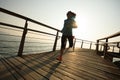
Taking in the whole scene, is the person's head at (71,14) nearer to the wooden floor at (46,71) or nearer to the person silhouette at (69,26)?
the person silhouette at (69,26)

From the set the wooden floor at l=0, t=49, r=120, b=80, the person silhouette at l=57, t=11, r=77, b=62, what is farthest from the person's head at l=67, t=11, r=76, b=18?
the wooden floor at l=0, t=49, r=120, b=80

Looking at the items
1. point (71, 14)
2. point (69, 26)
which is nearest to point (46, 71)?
point (69, 26)

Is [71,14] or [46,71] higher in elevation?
[71,14]

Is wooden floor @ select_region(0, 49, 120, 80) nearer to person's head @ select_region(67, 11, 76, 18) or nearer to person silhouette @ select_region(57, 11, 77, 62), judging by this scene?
person silhouette @ select_region(57, 11, 77, 62)

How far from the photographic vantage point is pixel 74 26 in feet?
16.1

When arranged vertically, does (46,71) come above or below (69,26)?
below

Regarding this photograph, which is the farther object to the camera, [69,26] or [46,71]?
[69,26]

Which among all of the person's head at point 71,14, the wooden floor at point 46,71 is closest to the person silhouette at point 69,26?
the person's head at point 71,14

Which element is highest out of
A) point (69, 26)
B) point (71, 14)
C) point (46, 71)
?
point (71, 14)

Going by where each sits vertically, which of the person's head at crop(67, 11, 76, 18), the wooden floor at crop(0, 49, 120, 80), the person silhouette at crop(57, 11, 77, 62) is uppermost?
the person's head at crop(67, 11, 76, 18)

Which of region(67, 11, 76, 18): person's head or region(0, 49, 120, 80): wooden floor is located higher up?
region(67, 11, 76, 18): person's head

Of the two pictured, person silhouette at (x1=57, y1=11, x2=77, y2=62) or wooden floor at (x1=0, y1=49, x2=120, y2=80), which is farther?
person silhouette at (x1=57, y1=11, x2=77, y2=62)

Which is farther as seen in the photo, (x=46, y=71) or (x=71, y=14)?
(x=71, y=14)

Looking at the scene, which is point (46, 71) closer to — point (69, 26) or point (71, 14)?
point (69, 26)
